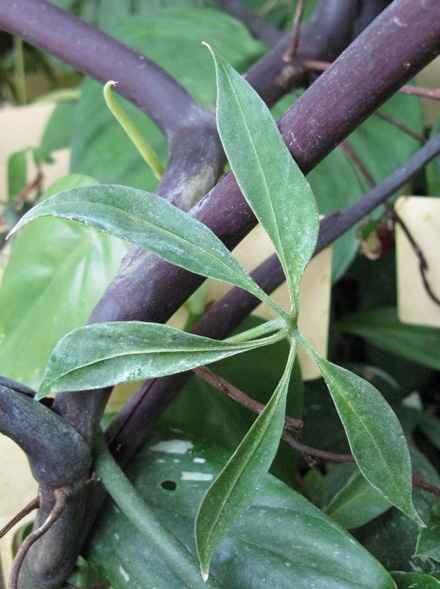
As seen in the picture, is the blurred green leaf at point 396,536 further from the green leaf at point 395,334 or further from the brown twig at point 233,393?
the green leaf at point 395,334

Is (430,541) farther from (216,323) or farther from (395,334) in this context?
(395,334)

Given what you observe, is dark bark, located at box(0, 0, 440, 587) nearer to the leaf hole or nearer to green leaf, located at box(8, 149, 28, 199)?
the leaf hole

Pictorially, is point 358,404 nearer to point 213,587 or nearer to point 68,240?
point 213,587

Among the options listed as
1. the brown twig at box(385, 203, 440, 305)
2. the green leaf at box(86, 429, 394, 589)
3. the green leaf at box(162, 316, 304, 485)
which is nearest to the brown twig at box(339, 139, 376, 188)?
the brown twig at box(385, 203, 440, 305)

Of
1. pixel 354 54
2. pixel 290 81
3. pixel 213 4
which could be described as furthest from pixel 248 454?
pixel 213 4

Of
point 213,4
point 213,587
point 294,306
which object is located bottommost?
point 213,587

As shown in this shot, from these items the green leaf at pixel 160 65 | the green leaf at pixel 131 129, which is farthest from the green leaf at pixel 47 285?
the green leaf at pixel 160 65

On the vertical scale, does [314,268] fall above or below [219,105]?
below
